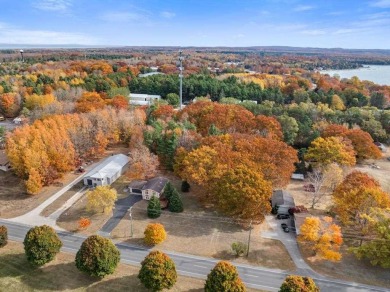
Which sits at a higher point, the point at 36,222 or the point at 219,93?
the point at 219,93

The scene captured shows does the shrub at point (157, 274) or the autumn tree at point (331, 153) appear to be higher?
the autumn tree at point (331, 153)

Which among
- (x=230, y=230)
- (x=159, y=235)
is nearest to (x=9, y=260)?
(x=159, y=235)

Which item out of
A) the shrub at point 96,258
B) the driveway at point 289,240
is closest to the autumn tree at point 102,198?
the shrub at point 96,258

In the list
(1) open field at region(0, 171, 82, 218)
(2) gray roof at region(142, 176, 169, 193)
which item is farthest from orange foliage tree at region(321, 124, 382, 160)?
(1) open field at region(0, 171, 82, 218)

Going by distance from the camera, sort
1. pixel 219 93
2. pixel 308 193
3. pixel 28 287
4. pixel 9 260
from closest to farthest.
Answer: pixel 28 287 → pixel 9 260 → pixel 308 193 → pixel 219 93

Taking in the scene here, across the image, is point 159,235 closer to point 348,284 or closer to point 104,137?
point 348,284

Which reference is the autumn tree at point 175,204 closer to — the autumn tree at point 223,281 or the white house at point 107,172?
the white house at point 107,172

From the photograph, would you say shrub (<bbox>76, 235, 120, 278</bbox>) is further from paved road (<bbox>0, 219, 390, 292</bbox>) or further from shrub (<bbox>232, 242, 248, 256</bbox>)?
shrub (<bbox>232, 242, 248, 256</bbox>)
